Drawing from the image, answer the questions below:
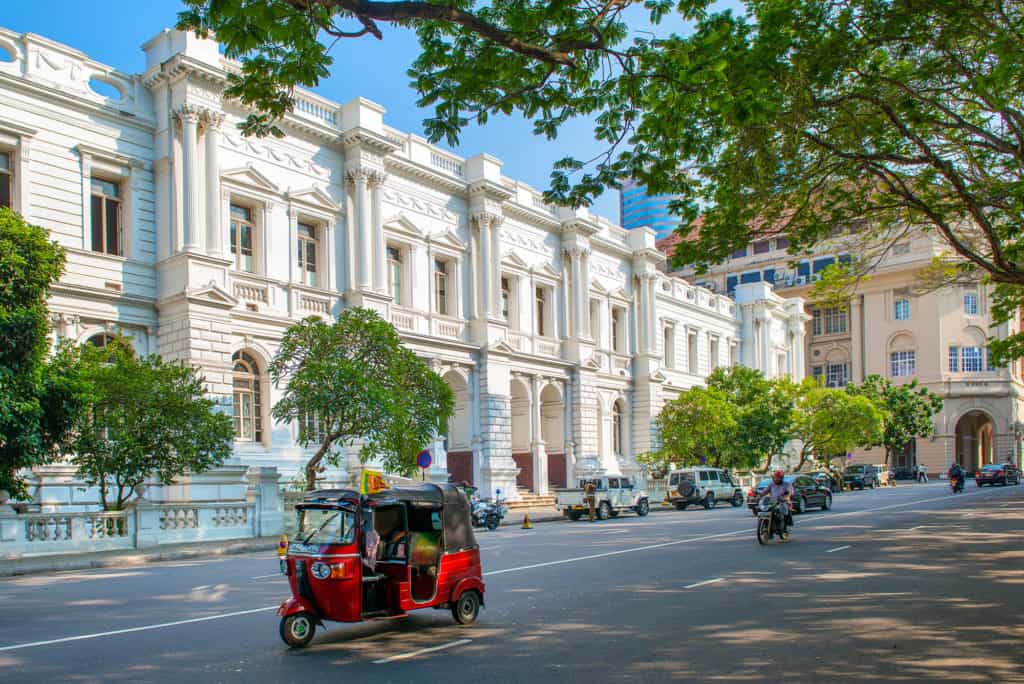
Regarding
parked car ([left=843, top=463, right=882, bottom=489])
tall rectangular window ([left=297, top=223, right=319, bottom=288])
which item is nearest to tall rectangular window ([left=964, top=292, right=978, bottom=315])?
parked car ([left=843, top=463, right=882, bottom=489])

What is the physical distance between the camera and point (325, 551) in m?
8.97

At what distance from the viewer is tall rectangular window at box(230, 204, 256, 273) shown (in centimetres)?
2959

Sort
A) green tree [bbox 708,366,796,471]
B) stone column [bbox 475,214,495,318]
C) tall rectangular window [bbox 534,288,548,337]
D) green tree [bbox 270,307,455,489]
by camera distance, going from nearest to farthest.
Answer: green tree [bbox 270,307,455,489], stone column [bbox 475,214,495,318], tall rectangular window [bbox 534,288,548,337], green tree [bbox 708,366,796,471]

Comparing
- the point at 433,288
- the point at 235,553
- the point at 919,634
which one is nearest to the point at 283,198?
the point at 433,288

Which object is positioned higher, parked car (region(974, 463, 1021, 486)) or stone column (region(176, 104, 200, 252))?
stone column (region(176, 104, 200, 252))

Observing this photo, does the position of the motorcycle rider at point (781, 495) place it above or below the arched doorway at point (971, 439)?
above

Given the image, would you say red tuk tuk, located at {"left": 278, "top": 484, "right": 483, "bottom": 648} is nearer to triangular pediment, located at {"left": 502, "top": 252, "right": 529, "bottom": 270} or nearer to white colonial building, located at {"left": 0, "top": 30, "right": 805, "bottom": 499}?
white colonial building, located at {"left": 0, "top": 30, "right": 805, "bottom": 499}

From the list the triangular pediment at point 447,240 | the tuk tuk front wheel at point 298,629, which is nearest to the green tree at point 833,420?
the triangular pediment at point 447,240

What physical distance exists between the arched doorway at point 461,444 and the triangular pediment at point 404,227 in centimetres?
602

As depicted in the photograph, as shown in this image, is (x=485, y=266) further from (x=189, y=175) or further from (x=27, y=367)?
(x=27, y=367)

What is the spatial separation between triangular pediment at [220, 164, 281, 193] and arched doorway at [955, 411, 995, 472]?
6959 cm

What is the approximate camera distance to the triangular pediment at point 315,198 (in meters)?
31.3

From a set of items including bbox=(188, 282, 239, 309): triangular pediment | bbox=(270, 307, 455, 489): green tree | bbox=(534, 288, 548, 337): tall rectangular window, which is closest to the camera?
bbox=(270, 307, 455, 489): green tree

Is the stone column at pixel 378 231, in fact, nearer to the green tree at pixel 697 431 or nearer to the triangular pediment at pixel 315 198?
the triangular pediment at pixel 315 198
